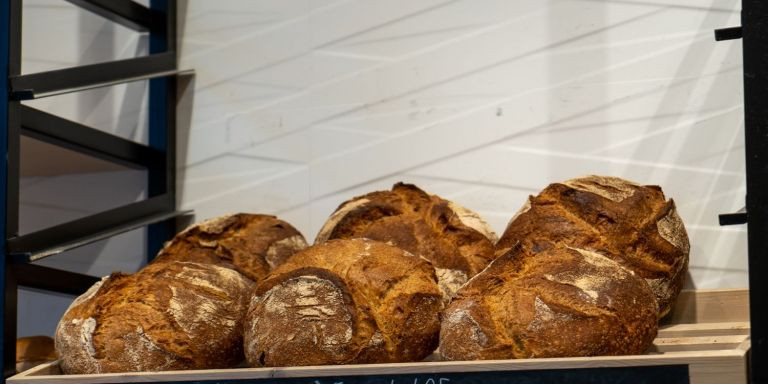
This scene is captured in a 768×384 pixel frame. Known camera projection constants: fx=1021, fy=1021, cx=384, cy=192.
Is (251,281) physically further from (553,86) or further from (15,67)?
(553,86)

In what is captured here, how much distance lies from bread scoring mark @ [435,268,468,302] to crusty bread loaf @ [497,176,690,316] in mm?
117

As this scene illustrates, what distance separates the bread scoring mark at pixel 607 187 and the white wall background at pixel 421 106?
0.38 meters

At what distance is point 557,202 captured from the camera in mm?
2316

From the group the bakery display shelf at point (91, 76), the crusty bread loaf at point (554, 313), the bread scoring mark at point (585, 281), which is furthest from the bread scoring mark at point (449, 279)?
the bakery display shelf at point (91, 76)

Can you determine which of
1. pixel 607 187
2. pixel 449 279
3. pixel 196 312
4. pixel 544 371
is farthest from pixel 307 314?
pixel 607 187

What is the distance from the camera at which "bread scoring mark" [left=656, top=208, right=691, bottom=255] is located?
2.26 meters

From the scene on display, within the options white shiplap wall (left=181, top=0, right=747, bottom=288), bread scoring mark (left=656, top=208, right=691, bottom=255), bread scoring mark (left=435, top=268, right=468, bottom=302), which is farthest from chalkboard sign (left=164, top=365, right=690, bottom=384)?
white shiplap wall (left=181, top=0, right=747, bottom=288)

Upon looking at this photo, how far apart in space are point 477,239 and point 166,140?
1152 millimetres

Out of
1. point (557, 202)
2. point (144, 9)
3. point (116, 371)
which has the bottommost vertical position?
point (116, 371)

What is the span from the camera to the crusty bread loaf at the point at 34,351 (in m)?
2.66

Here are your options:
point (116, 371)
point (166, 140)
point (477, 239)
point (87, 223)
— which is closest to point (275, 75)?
point (166, 140)

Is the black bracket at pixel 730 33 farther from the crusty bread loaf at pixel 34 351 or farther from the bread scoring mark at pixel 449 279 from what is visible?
the crusty bread loaf at pixel 34 351

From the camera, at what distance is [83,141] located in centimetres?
282

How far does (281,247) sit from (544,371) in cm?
96
